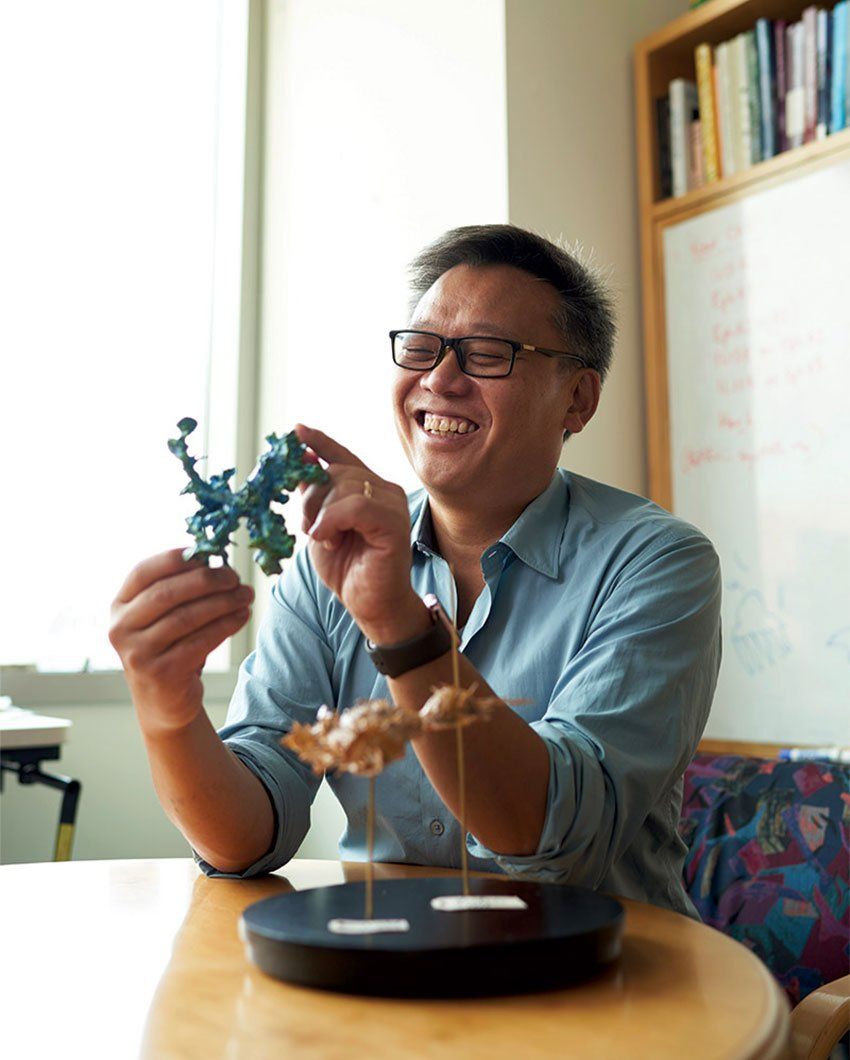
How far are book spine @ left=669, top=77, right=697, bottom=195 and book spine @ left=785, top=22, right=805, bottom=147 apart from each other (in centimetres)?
25

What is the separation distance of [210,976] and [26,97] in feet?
7.71

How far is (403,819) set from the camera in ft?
4.21

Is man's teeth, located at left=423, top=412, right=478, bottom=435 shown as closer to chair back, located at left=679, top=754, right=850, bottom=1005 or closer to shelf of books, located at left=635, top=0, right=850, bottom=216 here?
chair back, located at left=679, top=754, right=850, bottom=1005

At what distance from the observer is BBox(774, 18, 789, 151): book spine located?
7.06ft

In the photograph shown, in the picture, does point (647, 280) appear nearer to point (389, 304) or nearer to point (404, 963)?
point (389, 304)

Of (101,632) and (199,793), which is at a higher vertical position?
(101,632)

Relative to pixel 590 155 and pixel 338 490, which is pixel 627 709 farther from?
pixel 590 155

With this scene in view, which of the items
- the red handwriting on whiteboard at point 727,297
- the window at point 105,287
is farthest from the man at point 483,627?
the window at point 105,287

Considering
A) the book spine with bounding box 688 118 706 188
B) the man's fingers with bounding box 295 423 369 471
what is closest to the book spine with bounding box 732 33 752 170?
the book spine with bounding box 688 118 706 188

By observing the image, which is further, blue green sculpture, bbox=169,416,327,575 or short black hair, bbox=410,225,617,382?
short black hair, bbox=410,225,617,382

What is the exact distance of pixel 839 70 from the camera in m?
2.03

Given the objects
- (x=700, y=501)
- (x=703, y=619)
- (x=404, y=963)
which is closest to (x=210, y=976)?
(x=404, y=963)

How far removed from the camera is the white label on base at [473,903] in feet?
2.54

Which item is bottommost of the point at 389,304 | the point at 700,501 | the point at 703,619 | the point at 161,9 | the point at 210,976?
the point at 210,976
